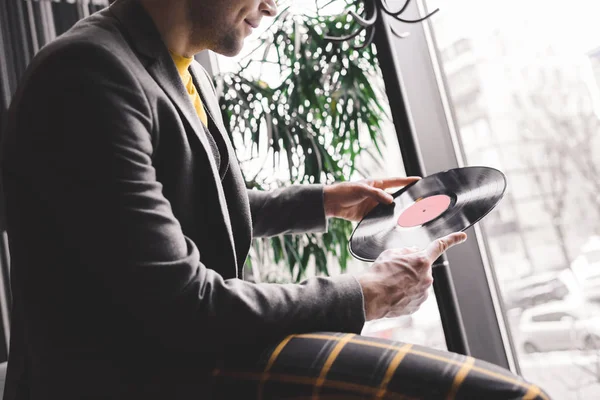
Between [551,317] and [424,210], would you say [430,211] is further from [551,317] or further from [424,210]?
[551,317]

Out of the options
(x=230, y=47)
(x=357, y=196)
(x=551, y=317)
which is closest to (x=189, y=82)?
(x=230, y=47)

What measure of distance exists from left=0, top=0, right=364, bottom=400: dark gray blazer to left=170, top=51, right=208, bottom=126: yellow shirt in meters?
0.27

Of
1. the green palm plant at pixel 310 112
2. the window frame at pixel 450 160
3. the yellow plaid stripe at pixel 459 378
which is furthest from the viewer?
the green palm plant at pixel 310 112

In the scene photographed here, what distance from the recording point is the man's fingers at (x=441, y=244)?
3.05 ft

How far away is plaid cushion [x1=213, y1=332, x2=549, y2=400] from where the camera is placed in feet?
2.25

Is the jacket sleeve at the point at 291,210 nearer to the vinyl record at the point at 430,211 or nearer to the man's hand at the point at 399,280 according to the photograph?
the vinyl record at the point at 430,211

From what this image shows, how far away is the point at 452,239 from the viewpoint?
3.11 ft

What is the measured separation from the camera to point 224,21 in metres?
1.11

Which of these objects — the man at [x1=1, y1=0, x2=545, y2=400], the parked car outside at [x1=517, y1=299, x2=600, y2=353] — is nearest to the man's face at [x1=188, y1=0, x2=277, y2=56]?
the man at [x1=1, y1=0, x2=545, y2=400]

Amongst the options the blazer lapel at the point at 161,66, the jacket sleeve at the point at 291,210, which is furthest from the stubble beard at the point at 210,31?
the jacket sleeve at the point at 291,210

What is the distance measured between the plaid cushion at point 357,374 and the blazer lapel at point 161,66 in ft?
0.81

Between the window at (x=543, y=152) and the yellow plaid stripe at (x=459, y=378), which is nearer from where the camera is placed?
the yellow plaid stripe at (x=459, y=378)

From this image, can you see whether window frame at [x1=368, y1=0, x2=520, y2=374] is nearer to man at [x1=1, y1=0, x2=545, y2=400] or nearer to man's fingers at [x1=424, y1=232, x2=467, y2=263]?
man's fingers at [x1=424, y1=232, x2=467, y2=263]

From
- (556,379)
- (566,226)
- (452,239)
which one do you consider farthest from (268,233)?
(556,379)
